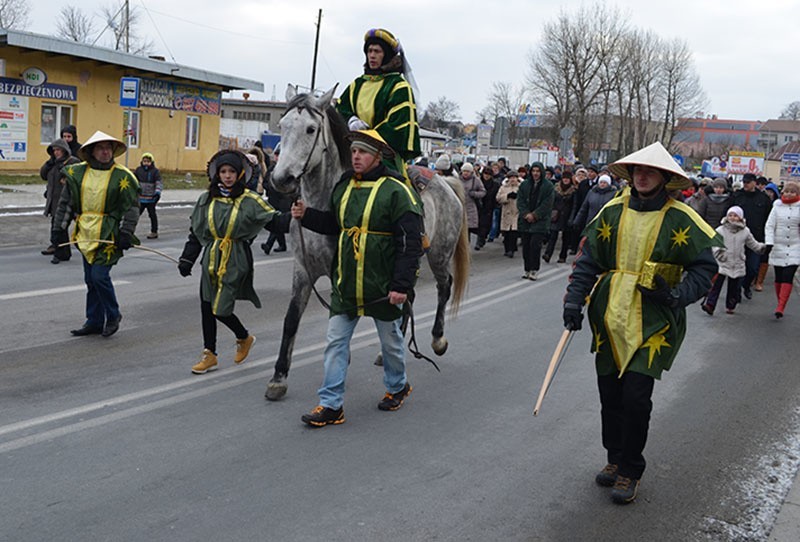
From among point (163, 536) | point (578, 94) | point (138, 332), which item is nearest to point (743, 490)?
point (163, 536)

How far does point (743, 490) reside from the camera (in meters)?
5.21

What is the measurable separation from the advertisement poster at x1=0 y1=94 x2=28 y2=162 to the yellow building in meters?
0.03

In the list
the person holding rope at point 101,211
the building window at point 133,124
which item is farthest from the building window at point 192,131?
the person holding rope at point 101,211

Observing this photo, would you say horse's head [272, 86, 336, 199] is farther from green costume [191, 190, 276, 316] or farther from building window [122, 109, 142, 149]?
building window [122, 109, 142, 149]

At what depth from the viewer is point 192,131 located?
3591 centimetres

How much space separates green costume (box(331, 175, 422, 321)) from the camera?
570cm

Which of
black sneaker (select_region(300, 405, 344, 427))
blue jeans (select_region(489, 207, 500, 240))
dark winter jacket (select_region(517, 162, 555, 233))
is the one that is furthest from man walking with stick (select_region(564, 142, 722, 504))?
blue jeans (select_region(489, 207, 500, 240))

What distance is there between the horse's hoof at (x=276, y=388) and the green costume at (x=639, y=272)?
2.52 meters

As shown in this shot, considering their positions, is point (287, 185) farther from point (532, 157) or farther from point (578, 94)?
point (578, 94)

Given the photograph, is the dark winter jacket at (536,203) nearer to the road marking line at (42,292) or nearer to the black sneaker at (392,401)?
the road marking line at (42,292)

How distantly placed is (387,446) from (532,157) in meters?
53.7

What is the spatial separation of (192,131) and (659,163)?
109 ft

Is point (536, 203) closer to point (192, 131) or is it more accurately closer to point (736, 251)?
point (736, 251)

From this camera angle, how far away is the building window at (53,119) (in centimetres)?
2852
